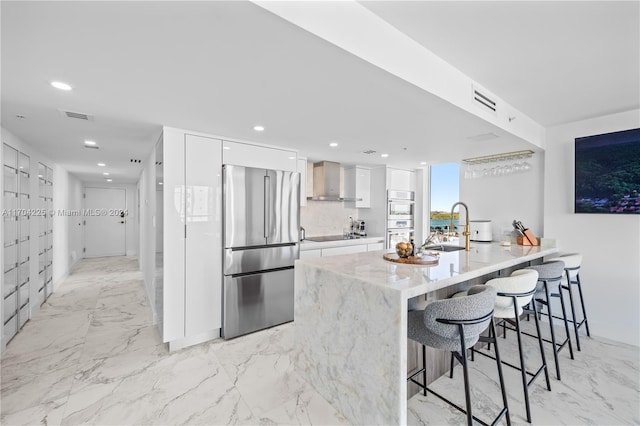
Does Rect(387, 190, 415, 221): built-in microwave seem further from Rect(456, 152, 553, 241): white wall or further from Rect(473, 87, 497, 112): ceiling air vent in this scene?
Rect(473, 87, 497, 112): ceiling air vent

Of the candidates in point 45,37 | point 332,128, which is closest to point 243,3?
point 45,37

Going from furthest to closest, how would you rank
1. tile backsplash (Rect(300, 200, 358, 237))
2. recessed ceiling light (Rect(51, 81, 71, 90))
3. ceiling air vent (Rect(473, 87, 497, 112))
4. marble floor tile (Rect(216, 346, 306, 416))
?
1. tile backsplash (Rect(300, 200, 358, 237))
2. ceiling air vent (Rect(473, 87, 497, 112))
3. marble floor tile (Rect(216, 346, 306, 416))
4. recessed ceiling light (Rect(51, 81, 71, 90))

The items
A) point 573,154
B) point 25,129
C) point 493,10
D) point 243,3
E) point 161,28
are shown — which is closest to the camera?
point 243,3

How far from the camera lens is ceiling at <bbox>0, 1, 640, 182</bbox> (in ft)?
4.20

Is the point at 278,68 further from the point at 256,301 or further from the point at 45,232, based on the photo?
the point at 45,232

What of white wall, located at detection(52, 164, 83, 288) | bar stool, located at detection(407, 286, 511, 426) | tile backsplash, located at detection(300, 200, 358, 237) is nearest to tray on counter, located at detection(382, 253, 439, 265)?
bar stool, located at detection(407, 286, 511, 426)

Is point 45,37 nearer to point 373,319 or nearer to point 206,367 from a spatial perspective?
point 373,319

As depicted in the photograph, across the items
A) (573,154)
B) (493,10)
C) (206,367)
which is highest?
(493,10)

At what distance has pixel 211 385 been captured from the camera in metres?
2.28

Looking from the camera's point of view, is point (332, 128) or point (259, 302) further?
point (259, 302)

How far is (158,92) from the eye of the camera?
199 cm

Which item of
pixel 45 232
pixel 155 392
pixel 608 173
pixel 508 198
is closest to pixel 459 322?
pixel 155 392

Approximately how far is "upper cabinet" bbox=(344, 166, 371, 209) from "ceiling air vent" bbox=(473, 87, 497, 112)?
2.90 meters

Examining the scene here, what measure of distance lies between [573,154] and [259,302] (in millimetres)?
3969
